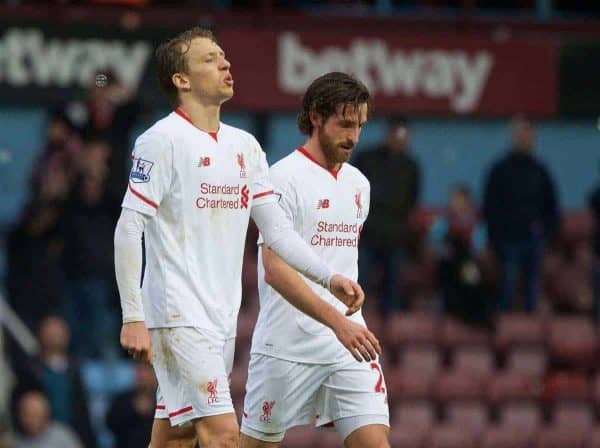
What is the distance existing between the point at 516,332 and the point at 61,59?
5.39 meters

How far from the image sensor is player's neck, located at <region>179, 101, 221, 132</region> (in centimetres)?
701

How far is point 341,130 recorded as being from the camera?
770 centimetres

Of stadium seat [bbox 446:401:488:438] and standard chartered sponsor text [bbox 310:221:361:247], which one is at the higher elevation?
standard chartered sponsor text [bbox 310:221:361:247]

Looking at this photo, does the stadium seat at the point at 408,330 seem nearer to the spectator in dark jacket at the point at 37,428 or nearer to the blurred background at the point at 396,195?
the blurred background at the point at 396,195

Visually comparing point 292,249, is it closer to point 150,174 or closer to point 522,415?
point 150,174

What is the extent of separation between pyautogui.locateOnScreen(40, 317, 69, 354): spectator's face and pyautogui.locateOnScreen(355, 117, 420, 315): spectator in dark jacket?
9.62 feet

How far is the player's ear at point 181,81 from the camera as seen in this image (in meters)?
7.01

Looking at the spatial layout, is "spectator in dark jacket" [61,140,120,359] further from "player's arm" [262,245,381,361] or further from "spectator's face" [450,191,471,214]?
"player's arm" [262,245,381,361]

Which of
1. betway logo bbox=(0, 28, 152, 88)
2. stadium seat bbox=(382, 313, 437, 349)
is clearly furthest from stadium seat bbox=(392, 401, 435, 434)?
betway logo bbox=(0, 28, 152, 88)

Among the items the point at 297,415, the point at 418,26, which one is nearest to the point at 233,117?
the point at 418,26

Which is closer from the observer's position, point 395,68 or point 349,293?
point 349,293

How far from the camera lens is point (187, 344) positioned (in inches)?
267

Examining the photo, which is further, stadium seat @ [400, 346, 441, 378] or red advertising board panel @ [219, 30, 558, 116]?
red advertising board panel @ [219, 30, 558, 116]

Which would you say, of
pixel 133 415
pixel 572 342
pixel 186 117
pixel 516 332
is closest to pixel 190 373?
pixel 186 117
